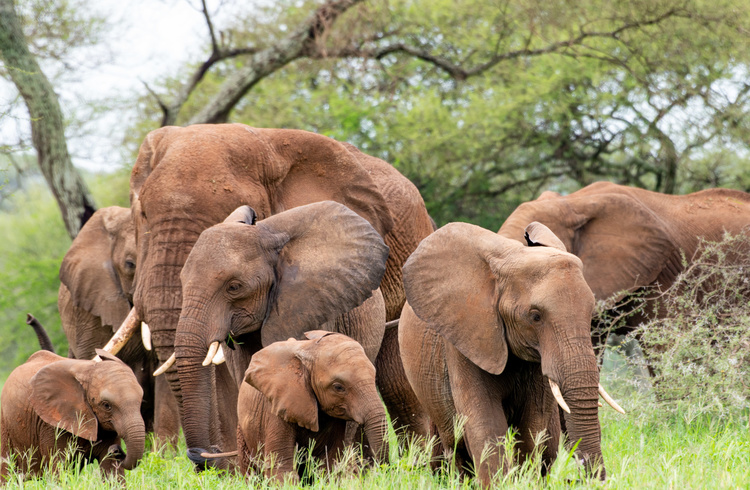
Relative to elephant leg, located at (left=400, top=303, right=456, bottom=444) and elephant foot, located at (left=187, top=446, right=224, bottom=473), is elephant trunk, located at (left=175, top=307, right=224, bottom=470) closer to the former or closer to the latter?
elephant foot, located at (left=187, top=446, right=224, bottom=473)

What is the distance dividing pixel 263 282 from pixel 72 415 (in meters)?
1.44

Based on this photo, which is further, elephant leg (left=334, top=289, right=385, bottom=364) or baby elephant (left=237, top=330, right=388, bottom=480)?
elephant leg (left=334, top=289, right=385, bottom=364)

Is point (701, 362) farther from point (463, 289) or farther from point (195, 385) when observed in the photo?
point (195, 385)

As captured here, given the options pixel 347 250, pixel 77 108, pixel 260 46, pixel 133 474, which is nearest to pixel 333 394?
pixel 347 250

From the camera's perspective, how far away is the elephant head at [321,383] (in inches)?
189

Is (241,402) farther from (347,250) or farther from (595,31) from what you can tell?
(595,31)

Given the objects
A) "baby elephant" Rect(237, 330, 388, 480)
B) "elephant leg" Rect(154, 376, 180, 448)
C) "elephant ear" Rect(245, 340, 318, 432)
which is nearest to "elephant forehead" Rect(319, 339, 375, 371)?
"baby elephant" Rect(237, 330, 388, 480)

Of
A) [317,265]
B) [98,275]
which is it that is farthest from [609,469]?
[98,275]

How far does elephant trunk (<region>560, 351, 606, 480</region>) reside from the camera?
433 centimetres

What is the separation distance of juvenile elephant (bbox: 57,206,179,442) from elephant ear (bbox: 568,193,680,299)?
4058 mm

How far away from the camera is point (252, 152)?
6.36m

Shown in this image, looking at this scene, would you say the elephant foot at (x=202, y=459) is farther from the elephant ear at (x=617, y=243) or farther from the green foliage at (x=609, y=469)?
the elephant ear at (x=617, y=243)

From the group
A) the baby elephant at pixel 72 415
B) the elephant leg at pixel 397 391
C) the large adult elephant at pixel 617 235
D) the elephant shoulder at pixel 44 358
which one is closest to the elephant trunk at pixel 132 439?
the baby elephant at pixel 72 415

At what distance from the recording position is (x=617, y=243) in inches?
361
